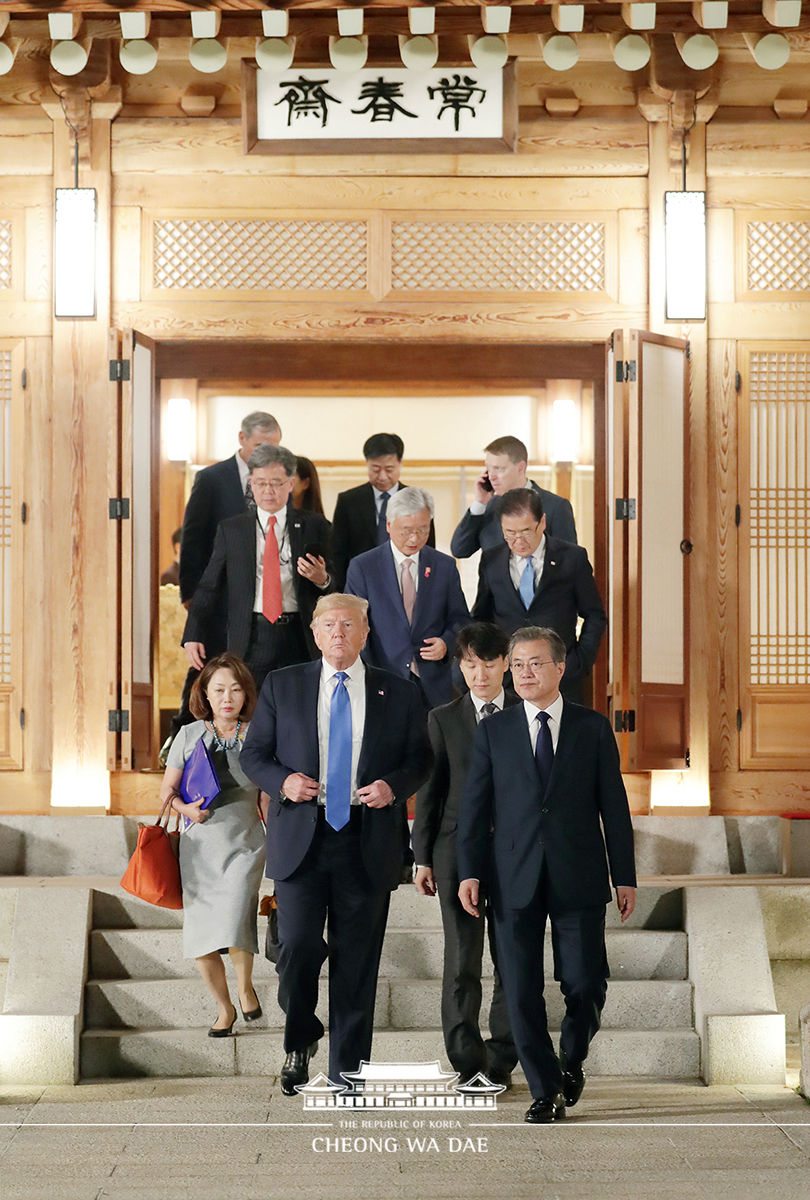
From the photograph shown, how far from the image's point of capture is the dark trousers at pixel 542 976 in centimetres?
403

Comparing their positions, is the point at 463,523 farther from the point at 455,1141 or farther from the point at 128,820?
the point at 455,1141

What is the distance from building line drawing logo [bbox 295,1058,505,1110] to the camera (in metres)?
4.15

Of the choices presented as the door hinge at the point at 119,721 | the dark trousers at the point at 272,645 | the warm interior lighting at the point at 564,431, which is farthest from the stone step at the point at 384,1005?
the warm interior lighting at the point at 564,431

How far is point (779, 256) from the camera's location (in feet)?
21.8

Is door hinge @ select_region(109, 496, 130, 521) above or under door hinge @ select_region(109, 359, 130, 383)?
under

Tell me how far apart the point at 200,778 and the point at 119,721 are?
1.53m

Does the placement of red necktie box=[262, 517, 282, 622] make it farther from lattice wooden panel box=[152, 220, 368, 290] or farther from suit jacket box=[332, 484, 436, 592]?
lattice wooden panel box=[152, 220, 368, 290]

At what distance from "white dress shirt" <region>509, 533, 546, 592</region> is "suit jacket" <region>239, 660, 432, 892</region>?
49.1 inches

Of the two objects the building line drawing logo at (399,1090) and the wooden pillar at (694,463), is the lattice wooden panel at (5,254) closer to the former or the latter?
the wooden pillar at (694,463)

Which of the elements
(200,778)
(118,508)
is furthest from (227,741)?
(118,508)

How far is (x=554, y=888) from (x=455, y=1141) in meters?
0.78

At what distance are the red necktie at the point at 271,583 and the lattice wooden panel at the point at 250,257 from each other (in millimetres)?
1492

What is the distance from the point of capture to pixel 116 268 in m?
6.59

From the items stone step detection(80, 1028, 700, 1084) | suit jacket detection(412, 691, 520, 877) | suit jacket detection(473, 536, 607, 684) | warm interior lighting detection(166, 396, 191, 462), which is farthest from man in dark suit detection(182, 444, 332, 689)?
warm interior lighting detection(166, 396, 191, 462)
